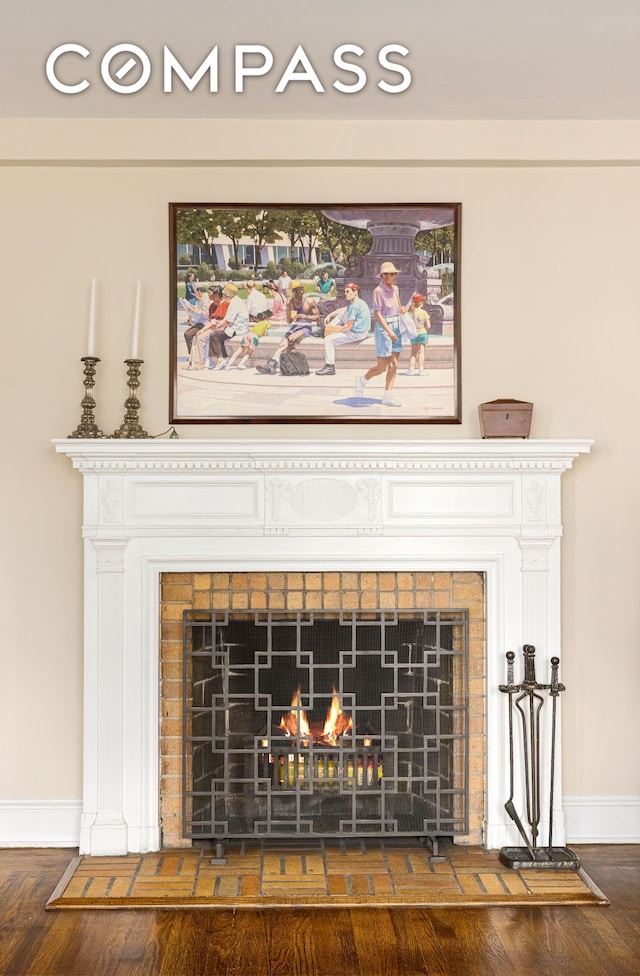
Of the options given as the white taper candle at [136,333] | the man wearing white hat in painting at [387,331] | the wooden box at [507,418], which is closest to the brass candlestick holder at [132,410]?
the white taper candle at [136,333]

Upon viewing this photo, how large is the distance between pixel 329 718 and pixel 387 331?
1495 mm

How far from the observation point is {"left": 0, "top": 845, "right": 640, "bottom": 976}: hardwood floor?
2523 mm

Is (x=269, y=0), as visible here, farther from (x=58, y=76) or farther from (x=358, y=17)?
(x=58, y=76)

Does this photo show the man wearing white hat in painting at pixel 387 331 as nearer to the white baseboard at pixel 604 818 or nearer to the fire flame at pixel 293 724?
the fire flame at pixel 293 724

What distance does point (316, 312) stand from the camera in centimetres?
344

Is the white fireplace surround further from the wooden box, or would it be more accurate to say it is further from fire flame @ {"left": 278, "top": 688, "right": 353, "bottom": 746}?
fire flame @ {"left": 278, "top": 688, "right": 353, "bottom": 746}

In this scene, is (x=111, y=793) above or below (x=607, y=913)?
above

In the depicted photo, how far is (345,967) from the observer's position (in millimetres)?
2529

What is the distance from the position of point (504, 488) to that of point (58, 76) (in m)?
2.15

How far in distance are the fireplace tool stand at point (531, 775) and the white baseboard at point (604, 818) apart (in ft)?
0.53

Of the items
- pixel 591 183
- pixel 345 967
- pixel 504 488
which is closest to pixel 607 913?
pixel 345 967

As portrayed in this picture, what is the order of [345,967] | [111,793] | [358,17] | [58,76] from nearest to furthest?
[345,967]
[358,17]
[58,76]
[111,793]

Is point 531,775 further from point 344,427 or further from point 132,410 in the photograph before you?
point 132,410

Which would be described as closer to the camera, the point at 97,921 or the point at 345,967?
the point at 345,967
